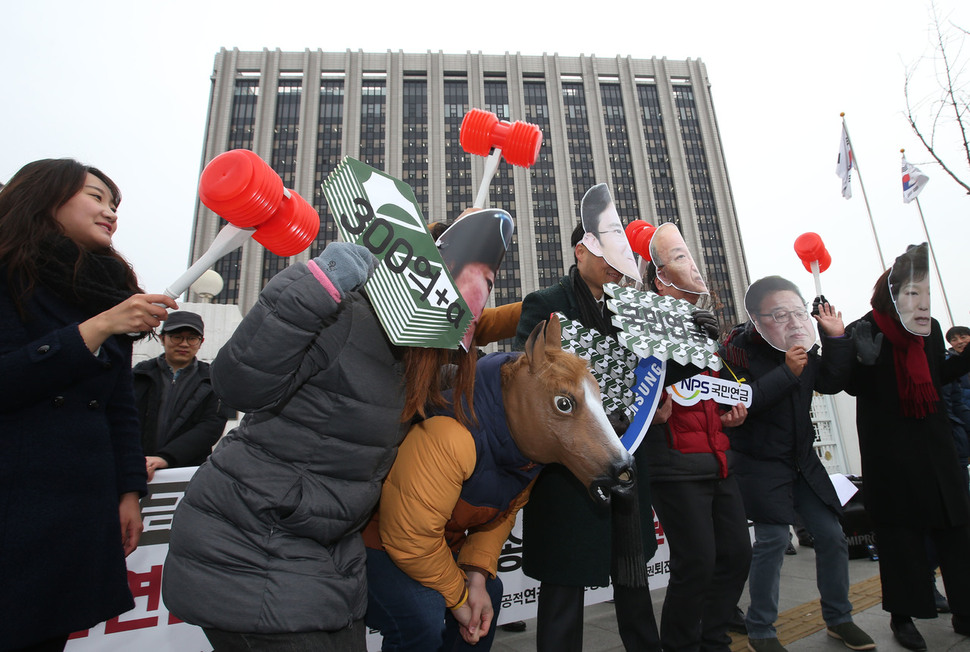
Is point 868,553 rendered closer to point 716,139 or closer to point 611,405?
point 611,405

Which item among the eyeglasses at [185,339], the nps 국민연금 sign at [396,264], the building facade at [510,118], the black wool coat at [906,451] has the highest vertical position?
the building facade at [510,118]

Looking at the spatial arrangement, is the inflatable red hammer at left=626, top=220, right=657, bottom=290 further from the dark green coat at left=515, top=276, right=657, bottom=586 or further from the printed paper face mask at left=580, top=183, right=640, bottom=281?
the dark green coat at left=515, top=276, right=657, bottom=586

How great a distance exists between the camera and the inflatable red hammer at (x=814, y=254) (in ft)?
10.2

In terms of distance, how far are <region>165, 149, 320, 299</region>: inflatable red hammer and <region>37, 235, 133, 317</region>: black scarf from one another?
249 millimetres

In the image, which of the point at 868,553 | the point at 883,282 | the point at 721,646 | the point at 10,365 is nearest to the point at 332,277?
the point at 10,365

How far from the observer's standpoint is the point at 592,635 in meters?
3.29

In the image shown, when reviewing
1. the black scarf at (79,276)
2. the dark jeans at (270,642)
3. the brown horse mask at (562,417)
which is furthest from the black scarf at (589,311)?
the black scarf at (79,276)

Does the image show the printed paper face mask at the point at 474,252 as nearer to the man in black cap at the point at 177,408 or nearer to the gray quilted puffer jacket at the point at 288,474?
the gray quilted puffer jacket at the point at 288,474

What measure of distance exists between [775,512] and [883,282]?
5.25 feet

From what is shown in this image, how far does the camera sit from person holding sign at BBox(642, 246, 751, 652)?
234 cm

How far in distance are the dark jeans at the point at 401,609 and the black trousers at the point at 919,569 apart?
2.84 meters

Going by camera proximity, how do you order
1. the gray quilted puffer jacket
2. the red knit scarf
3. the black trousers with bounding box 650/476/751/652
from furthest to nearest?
the red knit scarf, the black trousers with bounding box 650/476/751/652, the gray quilted puffer jacket

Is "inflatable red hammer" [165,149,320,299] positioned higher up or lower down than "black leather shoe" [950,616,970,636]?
higher up

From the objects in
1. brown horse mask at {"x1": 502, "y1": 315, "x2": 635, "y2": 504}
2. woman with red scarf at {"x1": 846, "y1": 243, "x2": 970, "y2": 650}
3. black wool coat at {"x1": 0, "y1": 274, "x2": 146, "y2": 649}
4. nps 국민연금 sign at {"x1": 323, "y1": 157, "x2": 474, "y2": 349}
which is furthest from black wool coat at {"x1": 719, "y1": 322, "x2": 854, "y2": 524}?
black wool coat at {"x1": 0, "y1": 274, "x2": 146, "y2": 649}
